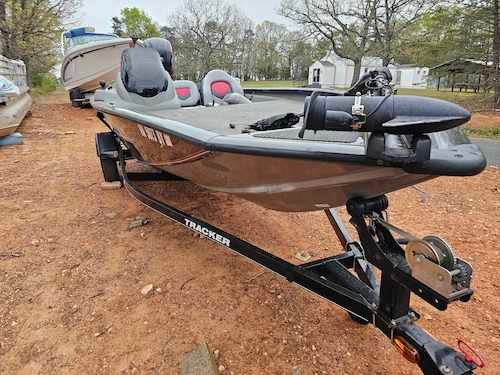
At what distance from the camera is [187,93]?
13.8ft

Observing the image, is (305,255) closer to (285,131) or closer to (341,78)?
(285,131)

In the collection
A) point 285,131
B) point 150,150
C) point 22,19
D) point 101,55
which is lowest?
point 150,150

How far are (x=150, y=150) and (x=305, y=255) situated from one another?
54.5 inches

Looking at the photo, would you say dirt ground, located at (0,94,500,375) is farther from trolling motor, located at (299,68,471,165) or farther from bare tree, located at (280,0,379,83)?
bare tree, located at (280,0,379,83)

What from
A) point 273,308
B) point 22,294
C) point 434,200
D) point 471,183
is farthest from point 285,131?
point 471,183

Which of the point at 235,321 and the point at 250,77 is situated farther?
the point at 250,77

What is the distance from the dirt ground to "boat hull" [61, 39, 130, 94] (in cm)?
675

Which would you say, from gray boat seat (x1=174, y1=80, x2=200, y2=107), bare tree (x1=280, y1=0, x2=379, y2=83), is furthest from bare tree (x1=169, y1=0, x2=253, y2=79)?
gray boat seat (x1=174, y1=80, x2=200, y2=107)

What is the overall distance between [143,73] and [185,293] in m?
2.12

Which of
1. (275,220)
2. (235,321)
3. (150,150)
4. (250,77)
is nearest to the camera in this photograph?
(235,321)

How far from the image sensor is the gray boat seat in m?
4.16

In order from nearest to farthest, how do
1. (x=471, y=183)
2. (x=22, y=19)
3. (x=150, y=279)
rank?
(x=150, y=279) → (x=471, y=183) → (x=22, y=19)

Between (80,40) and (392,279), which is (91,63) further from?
(392,279)

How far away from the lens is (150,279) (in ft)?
7.95
